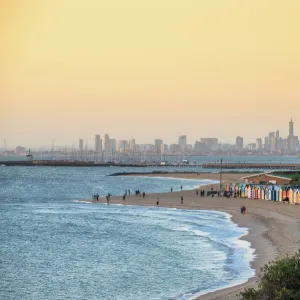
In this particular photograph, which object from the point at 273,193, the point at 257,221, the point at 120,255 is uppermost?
the point at 273,193

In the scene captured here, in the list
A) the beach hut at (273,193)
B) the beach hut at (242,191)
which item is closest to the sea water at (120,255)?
the beach hut at (273,193)

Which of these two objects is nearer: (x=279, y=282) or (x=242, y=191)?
(x=279, y=282)

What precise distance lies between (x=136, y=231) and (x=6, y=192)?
58.4m

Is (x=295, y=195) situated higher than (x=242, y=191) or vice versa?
(x=295, y=195)

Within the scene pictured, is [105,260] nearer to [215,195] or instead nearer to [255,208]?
[255,208]

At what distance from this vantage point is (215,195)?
80.7 meters

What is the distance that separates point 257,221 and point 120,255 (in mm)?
16270

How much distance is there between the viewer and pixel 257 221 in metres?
52.0

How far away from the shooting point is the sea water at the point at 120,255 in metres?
29.8

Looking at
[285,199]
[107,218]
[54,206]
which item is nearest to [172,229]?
[107,218]

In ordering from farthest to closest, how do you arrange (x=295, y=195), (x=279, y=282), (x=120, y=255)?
(x=295, y=195) → (x=120, y=255) → (x=279, y=282)

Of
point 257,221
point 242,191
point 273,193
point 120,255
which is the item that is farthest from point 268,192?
point 120,255

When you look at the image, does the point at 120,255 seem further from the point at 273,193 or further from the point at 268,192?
the point at 268,192

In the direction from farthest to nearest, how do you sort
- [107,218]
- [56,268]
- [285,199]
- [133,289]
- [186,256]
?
[285,199] < [107,218] < [186,256] < [56,268] < [133,289]
